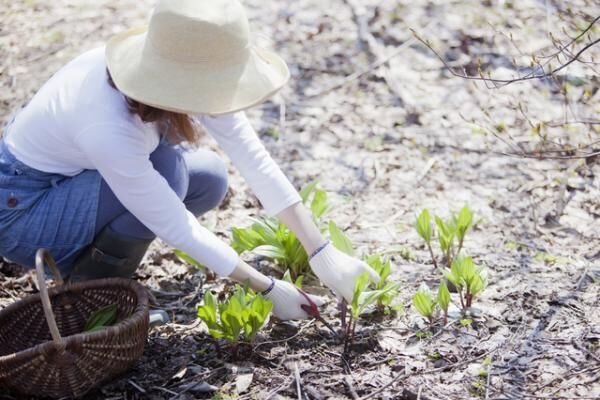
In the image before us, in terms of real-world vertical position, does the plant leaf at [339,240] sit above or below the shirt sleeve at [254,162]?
below

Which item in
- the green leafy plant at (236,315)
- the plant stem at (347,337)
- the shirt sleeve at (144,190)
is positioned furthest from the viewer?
the plant stem at (347,337)

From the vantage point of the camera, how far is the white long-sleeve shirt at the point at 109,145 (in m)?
2.29

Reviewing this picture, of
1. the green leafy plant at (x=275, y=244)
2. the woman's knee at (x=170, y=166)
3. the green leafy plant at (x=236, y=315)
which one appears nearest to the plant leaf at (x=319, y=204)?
the green leafy plant at (x=275, y=244)

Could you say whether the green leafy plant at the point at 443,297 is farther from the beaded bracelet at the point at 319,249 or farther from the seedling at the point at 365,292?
the beaded bracelet at the point at 319,249

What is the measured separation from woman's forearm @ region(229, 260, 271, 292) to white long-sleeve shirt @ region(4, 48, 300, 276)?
5cm

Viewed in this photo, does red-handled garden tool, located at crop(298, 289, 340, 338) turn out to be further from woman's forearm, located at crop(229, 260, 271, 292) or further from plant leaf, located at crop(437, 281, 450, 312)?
plant leaf, located at crop(437, 281, 450, 312)

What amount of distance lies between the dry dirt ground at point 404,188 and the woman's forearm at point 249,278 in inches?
7.5

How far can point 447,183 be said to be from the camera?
3.64 meters

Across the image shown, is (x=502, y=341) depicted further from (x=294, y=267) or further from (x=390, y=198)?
(x=390, y=198)

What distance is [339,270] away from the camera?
2.64 meters

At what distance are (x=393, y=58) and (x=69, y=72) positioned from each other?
2.51 meters

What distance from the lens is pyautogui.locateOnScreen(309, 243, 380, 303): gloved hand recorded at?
2.63 meters

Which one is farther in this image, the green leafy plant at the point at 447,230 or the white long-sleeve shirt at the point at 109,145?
the green leafy plant at the point at 447,230

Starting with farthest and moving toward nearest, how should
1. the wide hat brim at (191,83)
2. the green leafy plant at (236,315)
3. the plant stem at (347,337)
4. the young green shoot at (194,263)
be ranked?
the young green shoot at (194,263)
the plant stem at (347,337)
the green leafy plant at (236,315)
the wide hat brim at (191,83)
